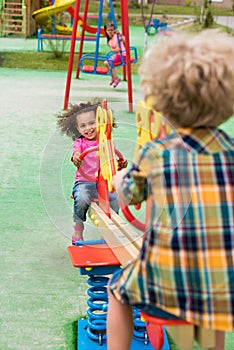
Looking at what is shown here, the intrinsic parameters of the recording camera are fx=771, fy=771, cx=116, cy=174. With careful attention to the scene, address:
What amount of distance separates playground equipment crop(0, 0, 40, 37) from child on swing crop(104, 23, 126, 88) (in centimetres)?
536

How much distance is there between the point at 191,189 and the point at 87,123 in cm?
170

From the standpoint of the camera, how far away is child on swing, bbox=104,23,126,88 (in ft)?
32.4

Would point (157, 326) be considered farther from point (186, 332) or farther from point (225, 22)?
point (225, 22)

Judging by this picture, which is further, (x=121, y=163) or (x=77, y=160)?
(x=77, y=160)

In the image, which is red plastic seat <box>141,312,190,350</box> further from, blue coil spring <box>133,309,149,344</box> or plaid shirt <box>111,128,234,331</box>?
blue coil spring <box>133,309,149,344</box>

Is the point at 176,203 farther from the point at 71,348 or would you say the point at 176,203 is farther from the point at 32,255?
the point at 32,255

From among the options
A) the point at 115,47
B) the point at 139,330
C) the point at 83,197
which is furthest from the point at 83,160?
the point at 115,47

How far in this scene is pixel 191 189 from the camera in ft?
6.81

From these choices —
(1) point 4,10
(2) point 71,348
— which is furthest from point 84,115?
(1) point 4,10

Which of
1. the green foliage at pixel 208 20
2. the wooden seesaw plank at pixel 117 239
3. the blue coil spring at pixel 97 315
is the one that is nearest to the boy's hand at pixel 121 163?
the wooden seesaw plank at pixel 117 239

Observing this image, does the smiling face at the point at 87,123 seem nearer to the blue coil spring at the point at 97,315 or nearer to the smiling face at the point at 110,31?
the blue coil spring at the point at 97,315

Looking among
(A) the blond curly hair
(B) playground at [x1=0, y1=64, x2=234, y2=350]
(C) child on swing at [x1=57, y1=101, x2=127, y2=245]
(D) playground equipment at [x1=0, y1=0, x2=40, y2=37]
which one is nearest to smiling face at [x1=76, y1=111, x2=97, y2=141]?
(C) child on swing at [x1=57, y1=101, x2=127, y2=245]

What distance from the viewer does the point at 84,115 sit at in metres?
3.73

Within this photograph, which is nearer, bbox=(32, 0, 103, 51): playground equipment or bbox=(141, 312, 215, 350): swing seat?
bbox=(141, 312, 215, 350): swing seat
